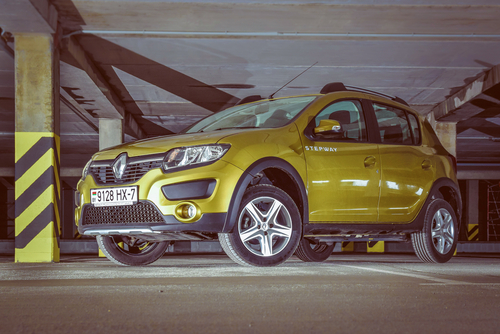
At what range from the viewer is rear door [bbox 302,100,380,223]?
5.24 metres

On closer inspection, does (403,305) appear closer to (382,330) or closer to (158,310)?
(382,330)

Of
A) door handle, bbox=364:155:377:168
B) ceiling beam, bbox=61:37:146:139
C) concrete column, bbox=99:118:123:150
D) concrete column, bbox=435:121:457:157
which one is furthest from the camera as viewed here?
concrete column, bbox=435:121:457:157

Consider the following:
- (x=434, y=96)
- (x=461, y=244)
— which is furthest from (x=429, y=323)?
(x=461, y=244)

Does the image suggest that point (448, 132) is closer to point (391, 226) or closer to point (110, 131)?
point (110, 131)

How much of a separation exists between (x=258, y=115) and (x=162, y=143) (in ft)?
4.46

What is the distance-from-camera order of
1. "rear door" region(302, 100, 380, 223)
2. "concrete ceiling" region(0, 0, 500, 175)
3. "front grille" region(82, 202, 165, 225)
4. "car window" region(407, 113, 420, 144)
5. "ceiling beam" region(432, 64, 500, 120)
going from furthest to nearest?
"ceiling beam" region(432, 64, 500, 120) → "concrete ceiling" region(0, 0, 500, 175) → "car window" region(407, 113, 420, 144) → "rear door" region(302, 100, 380, 223) → "front grille" region(82, 202, 165, 225)

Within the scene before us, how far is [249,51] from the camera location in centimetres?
1174

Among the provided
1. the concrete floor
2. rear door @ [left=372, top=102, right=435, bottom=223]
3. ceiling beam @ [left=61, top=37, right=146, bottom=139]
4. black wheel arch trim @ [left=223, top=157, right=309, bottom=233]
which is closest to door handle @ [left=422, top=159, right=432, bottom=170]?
rear door @ [left=372, top=102, right=435, bottom=223]

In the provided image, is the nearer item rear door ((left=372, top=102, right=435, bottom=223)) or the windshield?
the windshield

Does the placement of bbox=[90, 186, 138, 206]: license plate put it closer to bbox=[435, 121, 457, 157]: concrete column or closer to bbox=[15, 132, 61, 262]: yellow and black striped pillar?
bbox=[15, 132, 61, 262]: yellow and black striped pillar

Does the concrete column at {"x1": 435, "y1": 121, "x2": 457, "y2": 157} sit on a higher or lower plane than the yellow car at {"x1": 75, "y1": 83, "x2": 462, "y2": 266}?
higher

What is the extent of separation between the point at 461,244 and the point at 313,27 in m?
12.5

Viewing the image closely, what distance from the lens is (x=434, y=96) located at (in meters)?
16.0

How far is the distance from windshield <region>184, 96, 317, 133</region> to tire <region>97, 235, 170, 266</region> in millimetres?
1321
